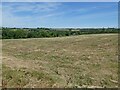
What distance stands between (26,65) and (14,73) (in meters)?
1.87

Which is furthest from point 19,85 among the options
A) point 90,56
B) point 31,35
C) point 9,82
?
point 31,35

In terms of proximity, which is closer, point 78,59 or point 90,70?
point 90,70

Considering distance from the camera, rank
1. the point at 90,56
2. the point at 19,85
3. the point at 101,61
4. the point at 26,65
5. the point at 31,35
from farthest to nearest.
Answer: the point at 31,35 → the point at 90,56 → the point at 101,61 → the point at 26,65 → the point at 19,85

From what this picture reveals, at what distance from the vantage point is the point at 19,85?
13.1m

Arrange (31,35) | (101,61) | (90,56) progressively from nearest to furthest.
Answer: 1. (101,61)
2. (90,56)
3. (31,35)

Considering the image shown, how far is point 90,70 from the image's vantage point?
15133 millimetres

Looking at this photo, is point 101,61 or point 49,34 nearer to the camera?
point 101,61

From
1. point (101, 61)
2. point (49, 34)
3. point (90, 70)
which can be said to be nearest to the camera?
point (90, 70)

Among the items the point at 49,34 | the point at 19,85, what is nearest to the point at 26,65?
the point at 19,85

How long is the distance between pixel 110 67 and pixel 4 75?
614 centimetres

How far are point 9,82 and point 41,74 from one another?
1794mm

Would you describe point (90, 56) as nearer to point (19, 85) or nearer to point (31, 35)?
point (19, 85)

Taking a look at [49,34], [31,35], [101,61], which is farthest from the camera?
[49,34]

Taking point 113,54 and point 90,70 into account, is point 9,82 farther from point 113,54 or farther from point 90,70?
point 113,54
